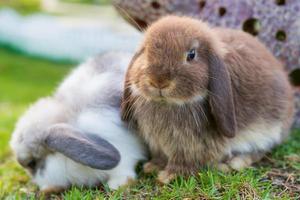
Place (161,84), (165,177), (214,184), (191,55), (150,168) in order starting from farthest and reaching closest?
(150,168) → (165,177) → (214,184) → (191,55) → (161,84)

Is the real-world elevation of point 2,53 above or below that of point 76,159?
below

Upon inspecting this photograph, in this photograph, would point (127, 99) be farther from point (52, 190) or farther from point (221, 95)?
point (52, 190)

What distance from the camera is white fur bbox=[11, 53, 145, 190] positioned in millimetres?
3371

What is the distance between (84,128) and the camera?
11.0ft

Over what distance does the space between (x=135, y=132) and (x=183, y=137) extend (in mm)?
465

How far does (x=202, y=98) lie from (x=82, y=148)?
31.5 inches

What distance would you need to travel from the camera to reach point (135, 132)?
3.45 metres

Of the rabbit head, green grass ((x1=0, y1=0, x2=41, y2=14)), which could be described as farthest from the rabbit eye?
green grass ((x1=0, y1=0, x2=41, y2=14))

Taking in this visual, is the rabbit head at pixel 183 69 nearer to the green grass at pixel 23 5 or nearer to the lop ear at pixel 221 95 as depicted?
the lop ear at pixel 221 95

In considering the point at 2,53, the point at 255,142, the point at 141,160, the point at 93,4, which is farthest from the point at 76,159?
the point at 93,4

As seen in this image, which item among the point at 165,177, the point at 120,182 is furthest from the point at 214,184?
the point at 120,182

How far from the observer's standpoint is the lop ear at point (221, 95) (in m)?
2.92

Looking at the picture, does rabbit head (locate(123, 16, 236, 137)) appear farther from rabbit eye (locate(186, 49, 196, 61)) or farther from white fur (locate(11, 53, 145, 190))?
white fur (locate(11, 53, 145, 190))

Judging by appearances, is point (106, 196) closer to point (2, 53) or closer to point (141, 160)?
point (141, 160)
